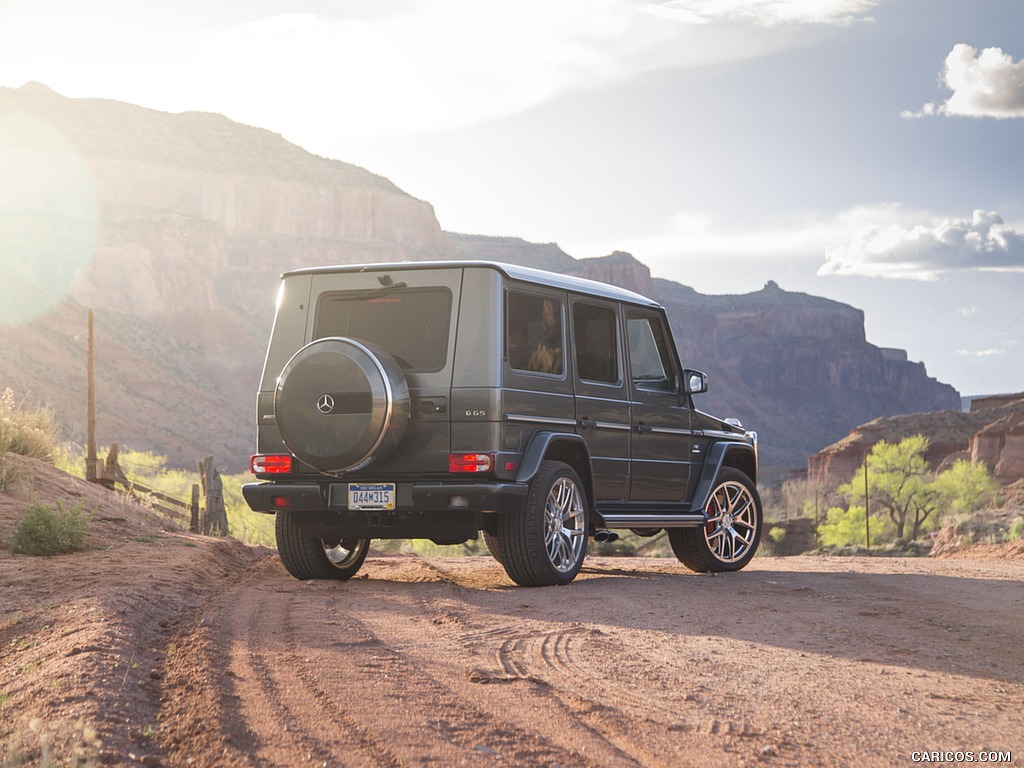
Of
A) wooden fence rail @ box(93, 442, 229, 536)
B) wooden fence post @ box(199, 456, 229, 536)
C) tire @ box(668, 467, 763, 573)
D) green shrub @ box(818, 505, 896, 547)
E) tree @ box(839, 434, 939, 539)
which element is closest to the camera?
tire @ box(668, 467, 763, 573)

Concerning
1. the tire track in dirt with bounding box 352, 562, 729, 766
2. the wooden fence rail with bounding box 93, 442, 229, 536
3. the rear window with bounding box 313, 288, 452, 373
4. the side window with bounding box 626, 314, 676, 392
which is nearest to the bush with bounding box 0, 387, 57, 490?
the wooden fence rail with bounding box 93, 442, 229, 536

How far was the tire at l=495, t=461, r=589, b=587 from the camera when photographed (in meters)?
8.40

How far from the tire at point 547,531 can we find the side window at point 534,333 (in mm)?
765

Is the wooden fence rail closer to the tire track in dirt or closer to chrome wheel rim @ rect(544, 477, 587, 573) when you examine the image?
chrome wheel rim @ rect(544, 477, 587, 573)

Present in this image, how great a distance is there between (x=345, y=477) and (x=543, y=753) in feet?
16.3

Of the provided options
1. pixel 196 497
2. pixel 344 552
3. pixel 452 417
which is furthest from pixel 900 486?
pixel 452 417

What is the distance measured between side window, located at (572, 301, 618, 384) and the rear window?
1.24m

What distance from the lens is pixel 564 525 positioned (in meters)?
8.88

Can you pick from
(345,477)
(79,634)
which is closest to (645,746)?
(79,634)

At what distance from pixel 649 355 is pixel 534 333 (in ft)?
5.83

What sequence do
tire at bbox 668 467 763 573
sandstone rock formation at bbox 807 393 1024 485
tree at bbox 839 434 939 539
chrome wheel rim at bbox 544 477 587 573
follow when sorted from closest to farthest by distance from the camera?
chrome wheel rim at bbox 544 477 587 573 → tire at bbox 668 467 763 573 → tree at bbox 839 434 939 539 → sandstone rock formation at bbox 807 393 1024 485

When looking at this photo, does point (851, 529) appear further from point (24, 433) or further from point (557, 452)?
point (557, 452)

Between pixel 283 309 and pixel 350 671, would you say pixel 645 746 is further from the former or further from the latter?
pixel 283 309

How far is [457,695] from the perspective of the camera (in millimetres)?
4684
